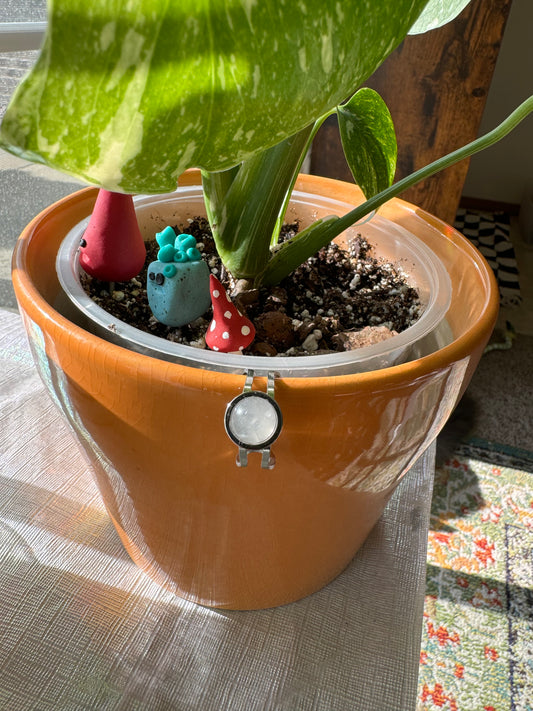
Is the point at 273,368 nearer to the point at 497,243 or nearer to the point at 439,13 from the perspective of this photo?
the point at 439,13

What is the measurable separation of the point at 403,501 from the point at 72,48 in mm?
523

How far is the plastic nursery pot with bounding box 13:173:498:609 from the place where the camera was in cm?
34

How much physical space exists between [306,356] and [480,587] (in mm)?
894

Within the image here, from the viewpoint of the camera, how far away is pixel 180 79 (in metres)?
0.22

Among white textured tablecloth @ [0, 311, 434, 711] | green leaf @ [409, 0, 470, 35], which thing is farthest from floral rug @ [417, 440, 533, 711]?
green leaf @ [409, 0, 470, 35]

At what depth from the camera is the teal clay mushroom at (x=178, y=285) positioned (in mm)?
418

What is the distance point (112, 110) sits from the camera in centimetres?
22

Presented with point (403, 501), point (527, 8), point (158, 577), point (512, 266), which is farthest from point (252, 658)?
point (527, 8)

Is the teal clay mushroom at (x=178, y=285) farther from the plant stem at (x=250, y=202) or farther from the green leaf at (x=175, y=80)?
the green leaf at (x=175, y=80)

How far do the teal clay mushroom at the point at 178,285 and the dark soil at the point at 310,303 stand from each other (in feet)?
0.05

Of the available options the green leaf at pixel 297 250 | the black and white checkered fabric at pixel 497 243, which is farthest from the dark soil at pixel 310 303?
the black and white checkered fabric at pixel 497 243

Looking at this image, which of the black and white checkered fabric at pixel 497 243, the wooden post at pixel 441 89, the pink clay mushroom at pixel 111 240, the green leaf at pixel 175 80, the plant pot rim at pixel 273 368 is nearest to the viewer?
the green leaf at pixel 175 80

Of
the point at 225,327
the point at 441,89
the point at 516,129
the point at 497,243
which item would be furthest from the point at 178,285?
the point at 516,129

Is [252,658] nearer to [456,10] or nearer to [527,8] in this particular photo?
[456,10]
